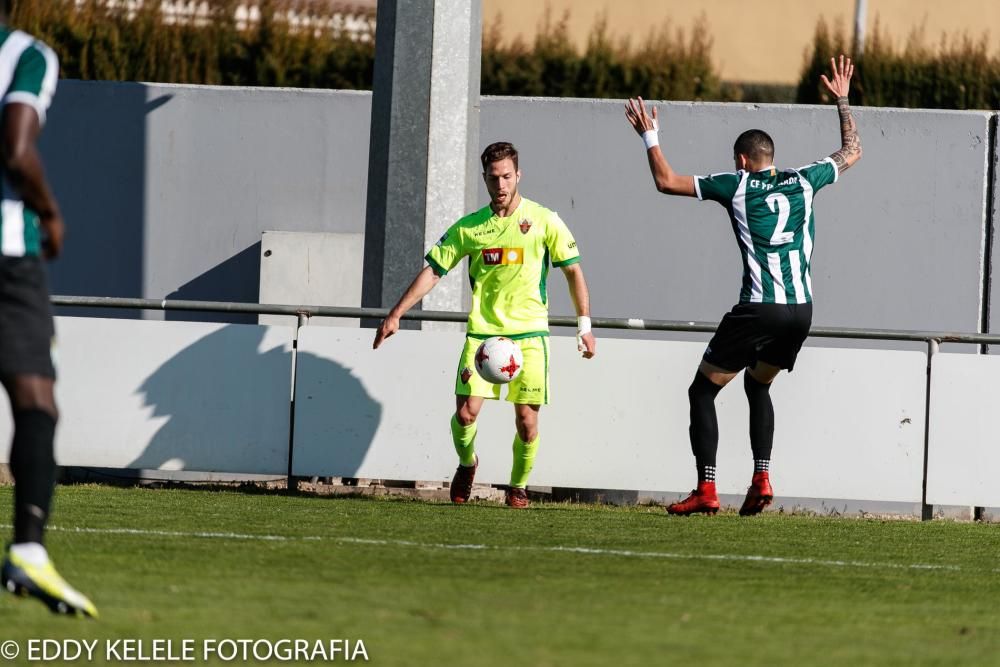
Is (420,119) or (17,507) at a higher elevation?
(420,119)

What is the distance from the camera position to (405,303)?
33.0 feet

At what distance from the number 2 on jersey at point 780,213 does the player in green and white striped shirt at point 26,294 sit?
520cm

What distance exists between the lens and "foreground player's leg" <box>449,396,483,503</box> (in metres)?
9.95

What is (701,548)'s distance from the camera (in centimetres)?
774

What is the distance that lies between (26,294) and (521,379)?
5.09 meters

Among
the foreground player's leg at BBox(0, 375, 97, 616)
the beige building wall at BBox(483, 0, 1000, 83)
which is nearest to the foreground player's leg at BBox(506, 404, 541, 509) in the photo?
the foreground player's leg at BBox(0, 375, 97, 616)

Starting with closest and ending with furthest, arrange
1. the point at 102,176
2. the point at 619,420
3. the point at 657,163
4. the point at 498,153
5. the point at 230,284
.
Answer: the point at 657,163 < the point at 498,153 < the point at 619,420 < the point at 230,284 < the point at 102,176

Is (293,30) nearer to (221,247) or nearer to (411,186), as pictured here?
(221,247)

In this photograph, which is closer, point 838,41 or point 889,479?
point 889,479

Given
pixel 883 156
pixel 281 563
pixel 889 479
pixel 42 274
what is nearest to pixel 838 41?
pixel 883 156

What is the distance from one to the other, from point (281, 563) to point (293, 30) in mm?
11969

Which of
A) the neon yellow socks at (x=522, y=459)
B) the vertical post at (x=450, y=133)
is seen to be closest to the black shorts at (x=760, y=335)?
the neon yellow socks at (x=522, y=459)

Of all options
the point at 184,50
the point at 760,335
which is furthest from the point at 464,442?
the point at 184,50

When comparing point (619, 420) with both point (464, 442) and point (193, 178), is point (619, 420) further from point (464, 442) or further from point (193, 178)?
point (193, 178)
